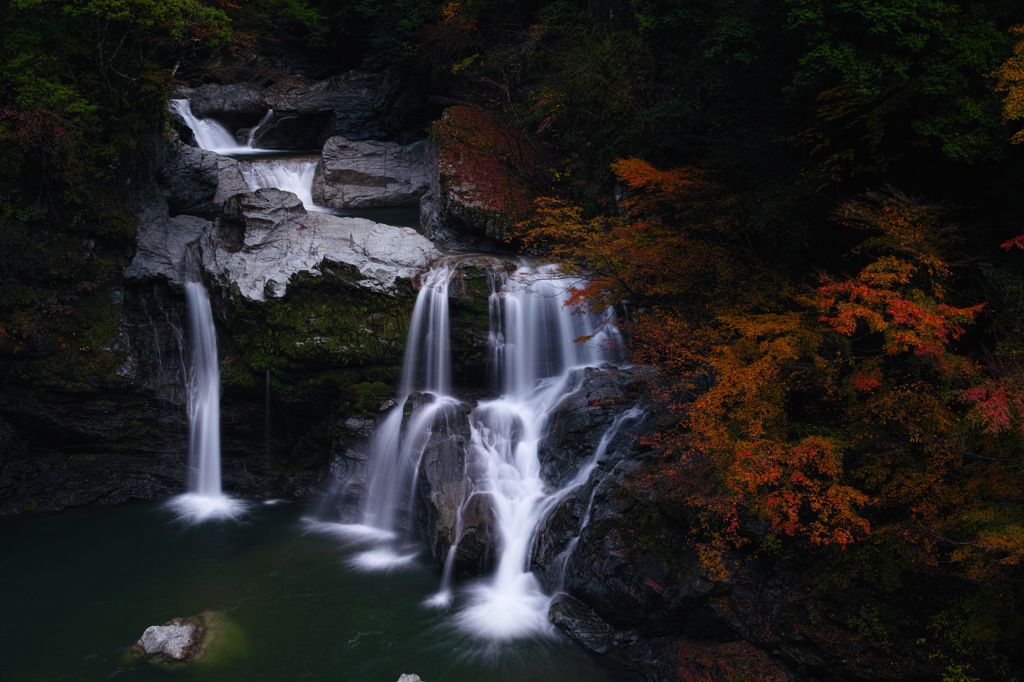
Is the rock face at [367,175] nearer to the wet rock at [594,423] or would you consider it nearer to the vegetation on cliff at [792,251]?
the vegetation on cliff at [792,251]

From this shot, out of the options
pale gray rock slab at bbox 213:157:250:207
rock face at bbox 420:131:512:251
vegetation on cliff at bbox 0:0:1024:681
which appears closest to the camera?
vegetation on cliff at bbox 0:0:1024:681

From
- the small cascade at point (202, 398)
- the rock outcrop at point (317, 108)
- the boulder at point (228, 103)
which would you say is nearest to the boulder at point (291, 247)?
the small cascade at point (202, 398)

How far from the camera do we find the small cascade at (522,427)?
9.28 meters

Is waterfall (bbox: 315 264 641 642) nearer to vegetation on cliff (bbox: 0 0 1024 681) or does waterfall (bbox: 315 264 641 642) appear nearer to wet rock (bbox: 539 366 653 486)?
wet rock (bbox: 539 366 653 486)

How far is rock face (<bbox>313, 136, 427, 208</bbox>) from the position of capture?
18.9m

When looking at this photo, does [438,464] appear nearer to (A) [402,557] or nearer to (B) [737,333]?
(A) [402,557]

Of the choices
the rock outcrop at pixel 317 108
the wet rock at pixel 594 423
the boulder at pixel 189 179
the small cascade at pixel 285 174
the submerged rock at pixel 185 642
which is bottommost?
the submerged rock at pixel 185 642

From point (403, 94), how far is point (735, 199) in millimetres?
15707

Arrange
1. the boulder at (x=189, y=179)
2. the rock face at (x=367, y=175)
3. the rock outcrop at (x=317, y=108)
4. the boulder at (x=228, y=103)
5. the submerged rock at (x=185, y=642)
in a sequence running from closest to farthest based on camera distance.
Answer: the submerged rock at (x=185, y=642) < the boulder at (x=189, y=179) < the rock face at (x=367, y=175) < the boulder at (x=228, y=103) < the rock outcrop at (x=317, y=108)

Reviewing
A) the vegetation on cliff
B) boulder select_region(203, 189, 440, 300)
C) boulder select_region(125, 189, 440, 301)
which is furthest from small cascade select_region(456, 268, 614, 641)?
boulder select_region(125, 189, 440, 301)

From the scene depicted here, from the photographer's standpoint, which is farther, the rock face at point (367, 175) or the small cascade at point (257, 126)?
the small cascade at point (257, 126)

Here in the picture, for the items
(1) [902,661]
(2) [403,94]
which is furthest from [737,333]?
(2) [403,94]

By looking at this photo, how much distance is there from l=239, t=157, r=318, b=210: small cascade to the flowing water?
10.1m

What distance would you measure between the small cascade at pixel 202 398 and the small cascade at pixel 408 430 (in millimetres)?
3522
